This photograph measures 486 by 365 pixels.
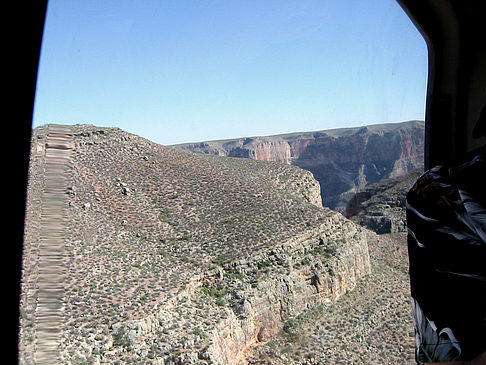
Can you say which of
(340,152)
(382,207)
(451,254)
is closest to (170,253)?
(451,254)

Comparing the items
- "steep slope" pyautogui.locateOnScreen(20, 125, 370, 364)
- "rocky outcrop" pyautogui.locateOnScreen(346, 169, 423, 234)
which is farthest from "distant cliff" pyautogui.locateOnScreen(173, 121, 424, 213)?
"steep slope" pyautogui.locateOnScreen(20, 125, 370, 364)

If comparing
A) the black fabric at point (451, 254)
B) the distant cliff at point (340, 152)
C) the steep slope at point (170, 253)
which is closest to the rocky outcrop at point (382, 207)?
the steep slope at point (170, 253)

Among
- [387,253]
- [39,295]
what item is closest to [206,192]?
[387,253]

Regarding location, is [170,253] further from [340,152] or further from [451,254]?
[340,152]

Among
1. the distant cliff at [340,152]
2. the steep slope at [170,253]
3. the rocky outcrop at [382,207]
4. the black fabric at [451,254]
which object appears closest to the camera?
the black fabric at [451,254]

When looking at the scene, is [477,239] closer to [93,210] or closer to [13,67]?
[13,67]

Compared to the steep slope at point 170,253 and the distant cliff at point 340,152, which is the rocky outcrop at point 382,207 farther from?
the distant cliff at point 340,152
